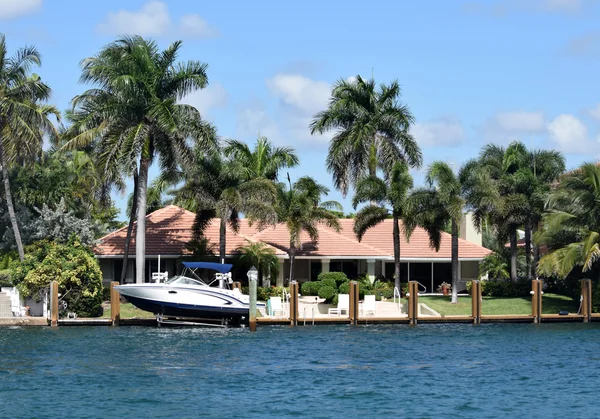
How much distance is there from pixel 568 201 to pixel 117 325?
2570 centimetres

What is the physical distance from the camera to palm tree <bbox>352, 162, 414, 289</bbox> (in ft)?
199

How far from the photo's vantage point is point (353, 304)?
1998 inches

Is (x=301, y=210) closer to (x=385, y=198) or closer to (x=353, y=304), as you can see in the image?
(x=385, y=198)

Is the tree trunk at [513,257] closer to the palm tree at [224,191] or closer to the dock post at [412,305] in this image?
the dock post at [412,305]

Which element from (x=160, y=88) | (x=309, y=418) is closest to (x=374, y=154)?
(x=160, y=88)

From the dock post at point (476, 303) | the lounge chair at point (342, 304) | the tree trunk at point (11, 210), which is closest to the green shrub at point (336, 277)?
the lounge chair at point (342, 304)

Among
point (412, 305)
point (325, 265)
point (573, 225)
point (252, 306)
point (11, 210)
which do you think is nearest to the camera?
point (252, 306)

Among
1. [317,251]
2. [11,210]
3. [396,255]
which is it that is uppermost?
[11,210]

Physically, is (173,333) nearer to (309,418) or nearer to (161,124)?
(161,124)

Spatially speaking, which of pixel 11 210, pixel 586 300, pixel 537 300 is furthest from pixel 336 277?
pixel 11 210

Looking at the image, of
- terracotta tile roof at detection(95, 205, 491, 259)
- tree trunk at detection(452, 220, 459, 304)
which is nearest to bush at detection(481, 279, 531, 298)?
tree trunk at detection(452, 220, 459, 304)

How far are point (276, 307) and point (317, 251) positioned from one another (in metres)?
11.9

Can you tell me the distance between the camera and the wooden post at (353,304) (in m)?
50.5

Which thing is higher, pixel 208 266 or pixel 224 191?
pixel 224 191
